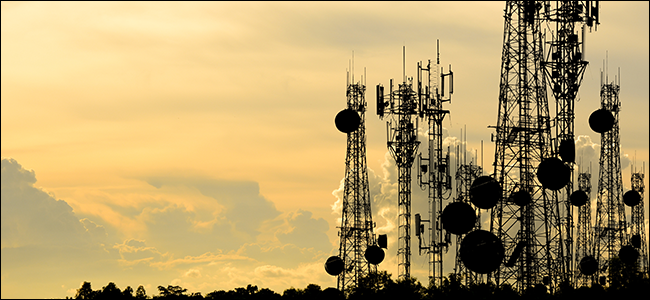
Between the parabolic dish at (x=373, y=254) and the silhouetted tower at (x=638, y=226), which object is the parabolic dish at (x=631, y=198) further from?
the parabolic dish at (x=373, y=254)

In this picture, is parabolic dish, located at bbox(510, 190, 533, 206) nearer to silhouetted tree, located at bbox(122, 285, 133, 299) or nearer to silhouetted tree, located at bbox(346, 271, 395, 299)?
silhouetted tree, located at bbox(346, 271, 395, 299)

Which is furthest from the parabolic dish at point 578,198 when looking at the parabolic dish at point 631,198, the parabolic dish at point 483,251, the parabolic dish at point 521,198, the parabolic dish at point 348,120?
the parabolic dish at point 483,251

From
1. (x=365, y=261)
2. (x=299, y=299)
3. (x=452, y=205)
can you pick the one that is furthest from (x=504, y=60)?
(x=299, y=299)

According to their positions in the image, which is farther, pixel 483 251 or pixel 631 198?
pixel 631 198

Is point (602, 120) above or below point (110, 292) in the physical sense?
above

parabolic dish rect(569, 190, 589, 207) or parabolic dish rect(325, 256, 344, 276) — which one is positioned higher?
parabolic dish rect(569, 190, 589, 207)

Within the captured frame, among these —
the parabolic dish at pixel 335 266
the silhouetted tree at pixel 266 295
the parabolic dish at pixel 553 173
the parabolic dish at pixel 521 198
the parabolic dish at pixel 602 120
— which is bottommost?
the silhouetted tree at pixel 266 295

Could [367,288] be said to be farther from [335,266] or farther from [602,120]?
[602,120]

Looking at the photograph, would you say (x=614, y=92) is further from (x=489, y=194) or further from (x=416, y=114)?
(x=489, y=194)

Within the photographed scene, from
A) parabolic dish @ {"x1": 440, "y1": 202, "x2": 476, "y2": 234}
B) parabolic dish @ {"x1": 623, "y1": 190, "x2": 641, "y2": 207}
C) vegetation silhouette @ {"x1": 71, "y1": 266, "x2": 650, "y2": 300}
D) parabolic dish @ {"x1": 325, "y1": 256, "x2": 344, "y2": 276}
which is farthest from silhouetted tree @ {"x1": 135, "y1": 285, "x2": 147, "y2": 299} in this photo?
parabolic dish @ {"x1": 623, "y1": 190, "x2": 641, "y2": 207}

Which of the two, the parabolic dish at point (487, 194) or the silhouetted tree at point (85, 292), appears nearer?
the parabolic dish at point (487, 194)

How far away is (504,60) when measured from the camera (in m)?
50.0

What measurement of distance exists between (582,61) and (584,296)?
17.1m

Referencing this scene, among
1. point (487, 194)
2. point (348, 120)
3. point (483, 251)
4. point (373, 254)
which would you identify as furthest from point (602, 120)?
point (483, 251)
